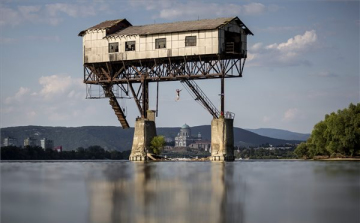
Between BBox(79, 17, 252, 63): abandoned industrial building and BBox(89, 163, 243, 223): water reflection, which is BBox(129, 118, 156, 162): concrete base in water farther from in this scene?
BBox(89, 163, 243, 223): water reflection

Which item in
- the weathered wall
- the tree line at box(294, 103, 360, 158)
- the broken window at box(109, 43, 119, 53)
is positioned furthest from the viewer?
the tree line at box(294, 103, 360, 158)

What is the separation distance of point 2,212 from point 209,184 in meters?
15.0

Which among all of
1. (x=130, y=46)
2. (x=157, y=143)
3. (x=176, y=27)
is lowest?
(x=157, y=143)

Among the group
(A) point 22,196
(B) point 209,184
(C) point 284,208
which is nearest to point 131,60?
(B) point 209,184

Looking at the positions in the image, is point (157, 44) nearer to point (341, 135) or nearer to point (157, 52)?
point (157, 52)

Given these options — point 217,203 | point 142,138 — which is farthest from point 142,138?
point 217,203

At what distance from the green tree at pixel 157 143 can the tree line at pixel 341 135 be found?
2938 centimetres

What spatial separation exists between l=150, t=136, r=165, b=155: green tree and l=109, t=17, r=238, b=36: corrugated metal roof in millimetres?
13615

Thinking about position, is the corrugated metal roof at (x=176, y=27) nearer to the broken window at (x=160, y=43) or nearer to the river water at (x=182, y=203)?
the broken window at (x=160, y=43)

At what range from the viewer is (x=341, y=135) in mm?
109188

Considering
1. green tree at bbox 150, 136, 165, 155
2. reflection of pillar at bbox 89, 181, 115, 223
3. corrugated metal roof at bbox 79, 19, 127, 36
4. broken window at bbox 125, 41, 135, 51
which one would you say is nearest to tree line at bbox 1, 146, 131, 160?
corrugated metal roof at bbox 79, 19, 127, 36

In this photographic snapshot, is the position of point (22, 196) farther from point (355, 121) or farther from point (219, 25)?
point (355, 121)

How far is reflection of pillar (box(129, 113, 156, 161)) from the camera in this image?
93938mm

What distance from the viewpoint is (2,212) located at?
25703 mm
